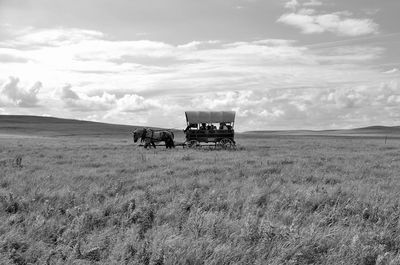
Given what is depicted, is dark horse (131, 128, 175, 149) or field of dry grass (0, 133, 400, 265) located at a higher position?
dark horse (131, 128, 175, 149)

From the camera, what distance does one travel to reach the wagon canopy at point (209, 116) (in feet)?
100

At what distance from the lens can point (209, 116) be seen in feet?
101

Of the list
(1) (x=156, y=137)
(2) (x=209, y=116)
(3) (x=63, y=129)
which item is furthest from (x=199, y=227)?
(3) (x=63, y=129)

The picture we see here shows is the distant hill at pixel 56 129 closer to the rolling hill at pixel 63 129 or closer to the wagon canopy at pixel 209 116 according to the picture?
the rolling hill at pixel 63 129

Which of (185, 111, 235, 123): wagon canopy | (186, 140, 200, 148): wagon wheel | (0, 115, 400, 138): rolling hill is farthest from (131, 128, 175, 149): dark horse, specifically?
(0, 115, 400, 138): rolling hill

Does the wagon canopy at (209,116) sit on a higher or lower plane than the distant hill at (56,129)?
higher

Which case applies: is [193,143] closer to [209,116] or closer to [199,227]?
[209,116]

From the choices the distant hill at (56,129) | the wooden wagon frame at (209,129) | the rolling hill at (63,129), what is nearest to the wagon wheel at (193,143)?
the wooden wagon frame at (209,129)

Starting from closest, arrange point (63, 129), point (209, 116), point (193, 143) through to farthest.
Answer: point (209, 116) → point (193, 143) → point (63, 129)

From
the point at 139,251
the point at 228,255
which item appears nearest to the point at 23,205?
the point at 139,251

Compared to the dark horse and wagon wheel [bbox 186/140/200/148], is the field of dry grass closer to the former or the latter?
wagon wheel [bbox 186/140/200/148]

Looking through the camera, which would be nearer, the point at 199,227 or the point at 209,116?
the point at 199,227

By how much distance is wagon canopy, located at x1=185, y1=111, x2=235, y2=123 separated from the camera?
30.5m

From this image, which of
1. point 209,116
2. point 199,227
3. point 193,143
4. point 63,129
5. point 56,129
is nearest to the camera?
point 199,227
